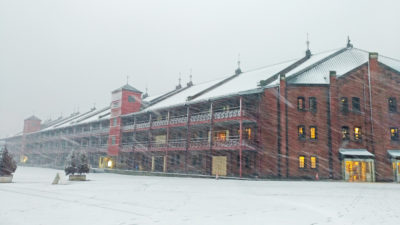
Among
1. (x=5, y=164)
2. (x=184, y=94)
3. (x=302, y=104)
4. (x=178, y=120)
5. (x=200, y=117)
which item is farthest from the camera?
(x=184, y=94)

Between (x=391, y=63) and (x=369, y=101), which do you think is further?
(x=391, y=63)

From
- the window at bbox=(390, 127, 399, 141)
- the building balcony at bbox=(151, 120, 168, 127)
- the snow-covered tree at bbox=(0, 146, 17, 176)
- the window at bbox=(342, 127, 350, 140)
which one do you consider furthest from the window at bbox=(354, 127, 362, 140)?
the snow-covered tree at bbox=(0, 146, 17, 176)

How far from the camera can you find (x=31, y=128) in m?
82.5

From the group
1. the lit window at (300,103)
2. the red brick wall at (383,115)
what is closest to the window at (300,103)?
the lit window at (300,103)

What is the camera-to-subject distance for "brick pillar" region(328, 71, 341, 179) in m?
30.4

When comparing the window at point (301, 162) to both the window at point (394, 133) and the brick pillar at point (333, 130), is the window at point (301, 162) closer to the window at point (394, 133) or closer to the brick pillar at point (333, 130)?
the brick pillar at point (333, 130)

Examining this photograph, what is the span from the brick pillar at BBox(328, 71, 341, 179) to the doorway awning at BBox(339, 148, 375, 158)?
0.59 m

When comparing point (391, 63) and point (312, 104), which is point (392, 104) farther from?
point (312, 104)

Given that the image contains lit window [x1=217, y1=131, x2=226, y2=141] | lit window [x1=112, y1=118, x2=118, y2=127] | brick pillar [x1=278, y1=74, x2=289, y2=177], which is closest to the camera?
brick pillar [x1=278, y1=74, x2=289, y2=177]

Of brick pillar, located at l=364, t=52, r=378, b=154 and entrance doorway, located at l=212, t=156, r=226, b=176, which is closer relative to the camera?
brick pillar, located at l=364, t=52, r=378, b=154

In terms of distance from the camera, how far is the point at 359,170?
99.8ft

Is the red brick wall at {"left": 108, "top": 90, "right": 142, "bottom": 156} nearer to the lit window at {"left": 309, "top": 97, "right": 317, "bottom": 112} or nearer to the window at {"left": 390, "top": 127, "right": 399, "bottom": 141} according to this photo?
the lit window at {"left": 309, "top": 97, "right": 317, "bottom": 112}

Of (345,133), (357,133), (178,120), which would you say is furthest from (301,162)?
(178,120)

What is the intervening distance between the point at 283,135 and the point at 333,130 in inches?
189
